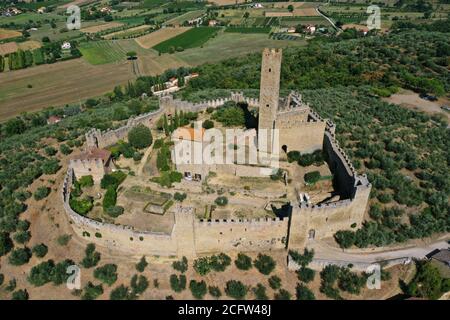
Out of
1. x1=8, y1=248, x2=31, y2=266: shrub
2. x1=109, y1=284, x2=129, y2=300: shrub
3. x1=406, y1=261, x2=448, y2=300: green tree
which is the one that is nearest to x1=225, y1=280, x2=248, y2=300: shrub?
x1=109, y1=284, x2=129, y2=300: shrub

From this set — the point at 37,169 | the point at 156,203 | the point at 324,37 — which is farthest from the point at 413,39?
the point at 37,169

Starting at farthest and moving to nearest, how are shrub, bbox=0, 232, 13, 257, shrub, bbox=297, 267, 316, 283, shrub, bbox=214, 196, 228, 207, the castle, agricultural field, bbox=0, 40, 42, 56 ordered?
agricultural field, bbox=0, 40, 42, 56 < shrub, bbox=214, 196, 228, 207 < shrub, bbox=0, 232, 13, 257 < the castle < shrub, bbox=297, 267, 316, 283

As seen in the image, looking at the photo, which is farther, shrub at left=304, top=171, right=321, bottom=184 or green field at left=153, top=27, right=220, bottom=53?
green field at left=153, top=27, right=220, bottom=53

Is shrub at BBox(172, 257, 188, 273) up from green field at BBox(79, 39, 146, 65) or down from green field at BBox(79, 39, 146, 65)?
down

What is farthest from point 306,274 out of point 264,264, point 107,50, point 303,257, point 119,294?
point 107,50

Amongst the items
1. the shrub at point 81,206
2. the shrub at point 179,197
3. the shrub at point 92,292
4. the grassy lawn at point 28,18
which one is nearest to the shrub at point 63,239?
the shrub at point 81,206

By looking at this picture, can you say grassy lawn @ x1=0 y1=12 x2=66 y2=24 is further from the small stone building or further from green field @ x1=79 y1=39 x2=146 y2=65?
the small stone building
